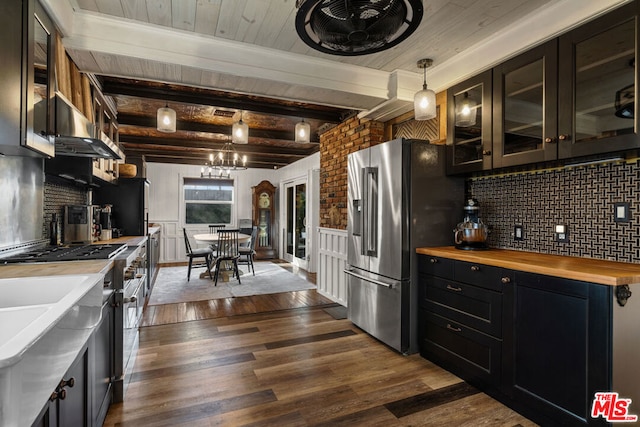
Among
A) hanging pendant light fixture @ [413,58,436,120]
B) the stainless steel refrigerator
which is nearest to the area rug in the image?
the stainless steel refrigerator

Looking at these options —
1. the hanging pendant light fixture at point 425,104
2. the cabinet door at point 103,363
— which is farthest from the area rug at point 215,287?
the hanging pendant light fixture at point 425,104

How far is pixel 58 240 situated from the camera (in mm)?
2814

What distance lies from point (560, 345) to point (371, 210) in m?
1.70

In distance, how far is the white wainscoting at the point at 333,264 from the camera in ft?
13.4

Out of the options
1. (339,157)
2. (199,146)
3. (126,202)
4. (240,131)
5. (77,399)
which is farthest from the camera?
(199,146)

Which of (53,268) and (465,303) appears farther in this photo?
(465,303)

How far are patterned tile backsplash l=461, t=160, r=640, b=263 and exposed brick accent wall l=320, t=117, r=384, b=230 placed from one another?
4.74ft

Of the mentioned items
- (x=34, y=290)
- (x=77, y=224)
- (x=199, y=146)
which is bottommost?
(x=34, y=290)

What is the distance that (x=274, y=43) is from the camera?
265cm

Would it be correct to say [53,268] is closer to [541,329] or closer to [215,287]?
[541,329]

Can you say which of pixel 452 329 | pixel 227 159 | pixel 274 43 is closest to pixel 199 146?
pixel 227 159

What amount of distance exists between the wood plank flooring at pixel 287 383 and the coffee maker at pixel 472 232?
100 cm

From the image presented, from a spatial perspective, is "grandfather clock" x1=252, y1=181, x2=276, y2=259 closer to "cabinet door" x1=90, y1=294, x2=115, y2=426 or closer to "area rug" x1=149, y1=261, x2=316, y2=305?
"area rug" x1=149, y1=261, x2=316, y2=305

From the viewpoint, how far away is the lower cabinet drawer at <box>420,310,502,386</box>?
2111 mm
